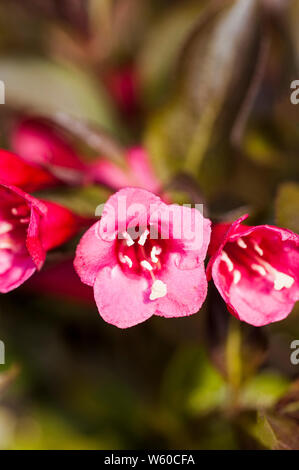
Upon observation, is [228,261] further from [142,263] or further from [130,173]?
[130,173]

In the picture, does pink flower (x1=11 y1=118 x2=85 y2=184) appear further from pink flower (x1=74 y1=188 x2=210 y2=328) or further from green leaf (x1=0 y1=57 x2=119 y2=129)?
pink flower (x1=74 y1=188 x2=210 y2=328)

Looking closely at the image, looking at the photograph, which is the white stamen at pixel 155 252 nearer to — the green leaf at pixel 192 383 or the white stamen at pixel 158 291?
the white stamen at pixel 158 291

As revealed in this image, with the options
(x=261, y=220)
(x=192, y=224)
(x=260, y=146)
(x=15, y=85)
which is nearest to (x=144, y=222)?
(x=192, y=224)

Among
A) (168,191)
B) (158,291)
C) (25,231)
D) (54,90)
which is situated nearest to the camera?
(158,291)

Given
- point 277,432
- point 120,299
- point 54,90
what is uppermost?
point 54,90

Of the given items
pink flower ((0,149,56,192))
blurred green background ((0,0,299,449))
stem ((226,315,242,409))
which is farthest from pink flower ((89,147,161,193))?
stem ((226,315,242,409))

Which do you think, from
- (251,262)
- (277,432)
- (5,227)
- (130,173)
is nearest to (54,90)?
(130,173)

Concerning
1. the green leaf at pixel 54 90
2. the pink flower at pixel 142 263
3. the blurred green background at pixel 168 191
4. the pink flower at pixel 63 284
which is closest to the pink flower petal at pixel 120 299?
the pink flower at pixel 142 263

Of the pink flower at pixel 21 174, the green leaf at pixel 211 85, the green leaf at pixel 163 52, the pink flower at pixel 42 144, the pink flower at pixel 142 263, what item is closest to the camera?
the pink flower at pixel 142 263
